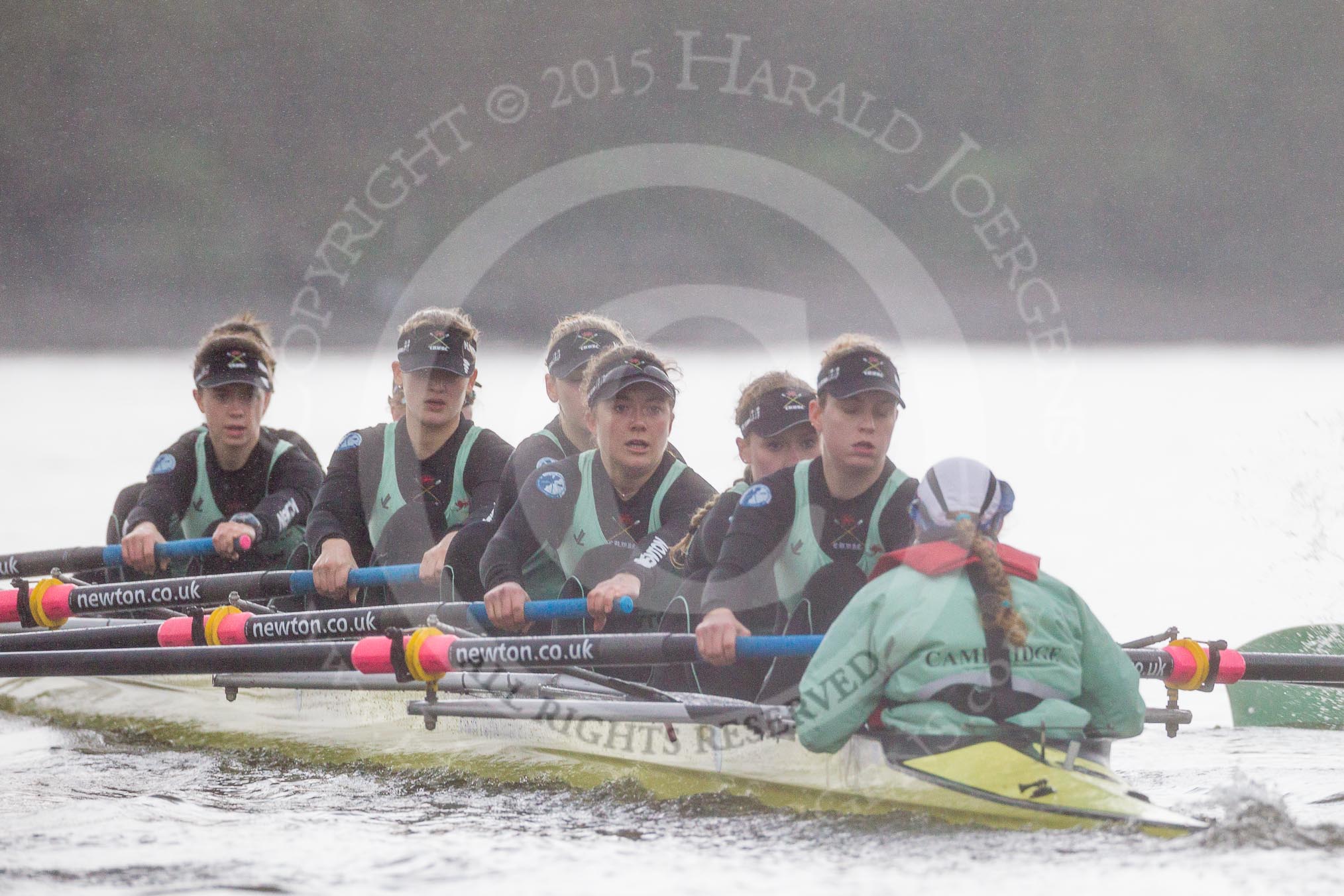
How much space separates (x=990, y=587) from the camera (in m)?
3.68

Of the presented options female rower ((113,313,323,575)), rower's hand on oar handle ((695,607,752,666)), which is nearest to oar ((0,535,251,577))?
female rower ((113,313,323,575))

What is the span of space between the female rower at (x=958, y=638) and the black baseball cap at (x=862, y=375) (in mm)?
645

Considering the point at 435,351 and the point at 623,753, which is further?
the point at 435,351

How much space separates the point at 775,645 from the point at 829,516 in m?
0.46

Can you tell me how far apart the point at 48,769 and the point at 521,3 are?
1643 cm

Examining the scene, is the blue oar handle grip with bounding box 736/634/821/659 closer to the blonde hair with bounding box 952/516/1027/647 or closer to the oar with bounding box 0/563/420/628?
the blonde hair with bounding box 952/516/1027/647

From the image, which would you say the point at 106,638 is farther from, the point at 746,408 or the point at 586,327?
the point at 746,408

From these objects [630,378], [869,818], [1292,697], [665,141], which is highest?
[665,141]

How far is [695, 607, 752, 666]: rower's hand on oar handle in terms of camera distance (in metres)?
4.22

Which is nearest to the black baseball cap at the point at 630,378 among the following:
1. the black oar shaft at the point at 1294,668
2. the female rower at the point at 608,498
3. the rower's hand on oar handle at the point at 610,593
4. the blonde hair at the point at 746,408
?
the female rower at the point at 608,498

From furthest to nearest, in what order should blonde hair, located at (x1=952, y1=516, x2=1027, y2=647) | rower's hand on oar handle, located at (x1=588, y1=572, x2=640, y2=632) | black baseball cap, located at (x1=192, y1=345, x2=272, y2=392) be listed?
black baseball cap, located at (x1=192, y1=345, x2=272, y2=392), rower's hand on oar handle, located at (x1=588, y1=572, x2=640, y2=632), blonde hair, located at (x1=952, y1=516, x2=1027, y2=647)

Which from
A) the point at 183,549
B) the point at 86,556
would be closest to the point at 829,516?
Answer: the point at 183,549

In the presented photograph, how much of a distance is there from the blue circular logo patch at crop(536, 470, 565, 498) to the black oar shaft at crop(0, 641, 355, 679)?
0.87 meters

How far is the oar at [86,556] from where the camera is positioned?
21.6 feet
